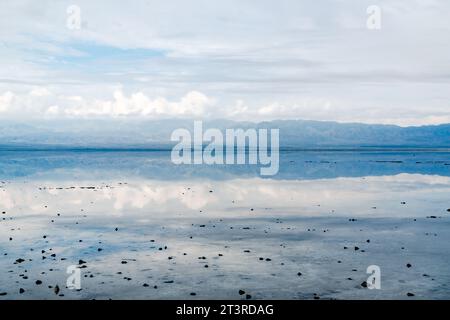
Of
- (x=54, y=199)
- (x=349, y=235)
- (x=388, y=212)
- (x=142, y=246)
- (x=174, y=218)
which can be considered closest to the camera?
Answer: (x=142, y=246)

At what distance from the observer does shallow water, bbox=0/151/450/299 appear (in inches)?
631

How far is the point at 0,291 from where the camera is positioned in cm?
1548

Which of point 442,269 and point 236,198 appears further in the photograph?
point 236,198

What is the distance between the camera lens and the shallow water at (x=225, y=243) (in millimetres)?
16016

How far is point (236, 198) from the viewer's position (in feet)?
125

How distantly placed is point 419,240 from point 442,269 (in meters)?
5.07

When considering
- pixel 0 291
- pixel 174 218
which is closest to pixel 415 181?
pixel 174 218

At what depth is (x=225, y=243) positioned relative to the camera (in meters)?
22.3

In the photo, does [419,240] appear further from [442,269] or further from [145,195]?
[145,195]

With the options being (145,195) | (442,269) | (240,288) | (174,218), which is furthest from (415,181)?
(240,288)

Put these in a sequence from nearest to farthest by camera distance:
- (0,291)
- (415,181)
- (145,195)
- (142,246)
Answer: (0,291), (142,246), (145,195), (415,181)

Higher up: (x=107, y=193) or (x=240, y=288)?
(x=107, y=193)

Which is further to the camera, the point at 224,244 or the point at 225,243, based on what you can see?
the point at 225,243

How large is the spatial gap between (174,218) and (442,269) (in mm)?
15403
